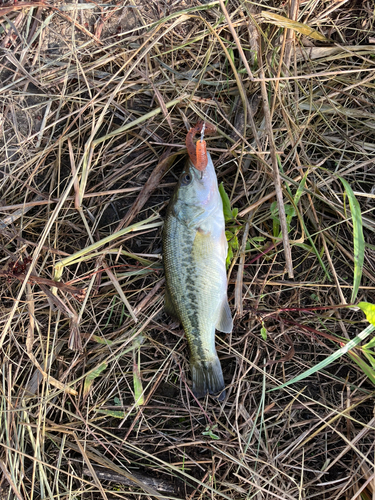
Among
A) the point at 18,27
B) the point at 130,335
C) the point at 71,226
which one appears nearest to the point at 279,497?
the point at 130,335

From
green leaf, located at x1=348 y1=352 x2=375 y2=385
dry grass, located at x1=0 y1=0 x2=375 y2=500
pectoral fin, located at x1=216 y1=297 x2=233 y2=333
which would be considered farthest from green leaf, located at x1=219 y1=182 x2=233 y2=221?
green leaf, located at x1=348 y1=352 x2=375 y2=385

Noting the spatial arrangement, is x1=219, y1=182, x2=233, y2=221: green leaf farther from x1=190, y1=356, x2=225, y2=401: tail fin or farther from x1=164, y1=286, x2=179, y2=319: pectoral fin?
x1=190, y1=356, x2=225, y2=401: tail fin

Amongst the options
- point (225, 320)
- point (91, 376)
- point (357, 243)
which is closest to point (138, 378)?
point (91, 376)

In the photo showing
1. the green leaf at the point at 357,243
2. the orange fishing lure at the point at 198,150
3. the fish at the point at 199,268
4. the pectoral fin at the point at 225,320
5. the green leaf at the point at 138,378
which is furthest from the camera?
the green leaf at the point at 138,378

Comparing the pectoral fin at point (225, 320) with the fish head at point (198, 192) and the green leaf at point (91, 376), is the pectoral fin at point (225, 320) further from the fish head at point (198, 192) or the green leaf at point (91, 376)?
the green leaf at point (91, 376)

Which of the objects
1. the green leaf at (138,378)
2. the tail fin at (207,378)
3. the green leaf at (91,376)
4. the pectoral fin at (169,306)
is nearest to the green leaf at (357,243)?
the tail fin at (207,378)

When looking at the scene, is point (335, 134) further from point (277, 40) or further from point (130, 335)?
point (130, 335)

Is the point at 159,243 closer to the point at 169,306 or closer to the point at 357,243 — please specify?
the point at 169,306
